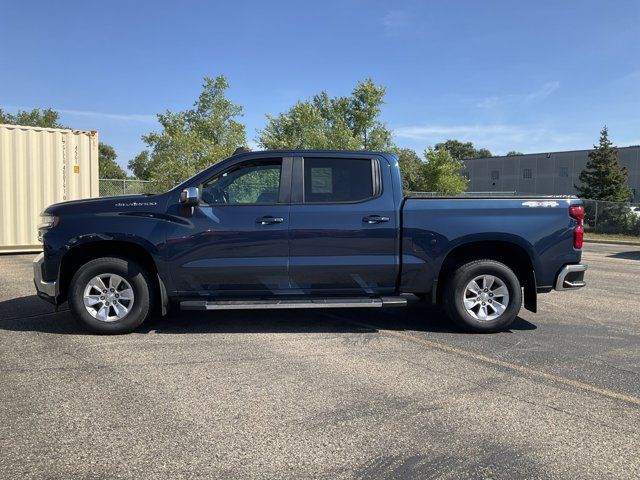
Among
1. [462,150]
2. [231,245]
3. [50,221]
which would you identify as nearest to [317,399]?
[231,245]

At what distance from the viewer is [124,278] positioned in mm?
5508

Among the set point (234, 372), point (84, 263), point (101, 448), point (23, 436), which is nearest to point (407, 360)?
point (234, 372)

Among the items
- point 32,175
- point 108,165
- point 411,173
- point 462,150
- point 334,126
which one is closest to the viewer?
point 32,175

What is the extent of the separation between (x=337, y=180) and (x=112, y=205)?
2.46 m

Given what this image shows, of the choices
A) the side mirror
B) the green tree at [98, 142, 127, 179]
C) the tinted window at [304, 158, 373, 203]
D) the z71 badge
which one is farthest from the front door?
the green tree at [98, 142, 127, 179]

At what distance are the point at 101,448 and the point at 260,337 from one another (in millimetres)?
2564

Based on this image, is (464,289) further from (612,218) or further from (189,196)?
(612,218)

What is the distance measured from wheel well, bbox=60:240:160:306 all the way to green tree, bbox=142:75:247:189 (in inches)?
721

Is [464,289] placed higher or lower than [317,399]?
higher

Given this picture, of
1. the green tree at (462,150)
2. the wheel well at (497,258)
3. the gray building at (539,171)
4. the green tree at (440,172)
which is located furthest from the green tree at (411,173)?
the green tree at (462,150)

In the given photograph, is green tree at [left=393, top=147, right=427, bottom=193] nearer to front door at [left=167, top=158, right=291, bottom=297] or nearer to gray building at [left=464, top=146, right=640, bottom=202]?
gray building at [left=464, top=146, right=640, bottom=202]

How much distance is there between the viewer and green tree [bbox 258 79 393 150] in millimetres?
33094

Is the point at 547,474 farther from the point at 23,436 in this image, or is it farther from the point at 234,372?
the point at 23,436

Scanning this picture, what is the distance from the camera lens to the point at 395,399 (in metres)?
3.88
